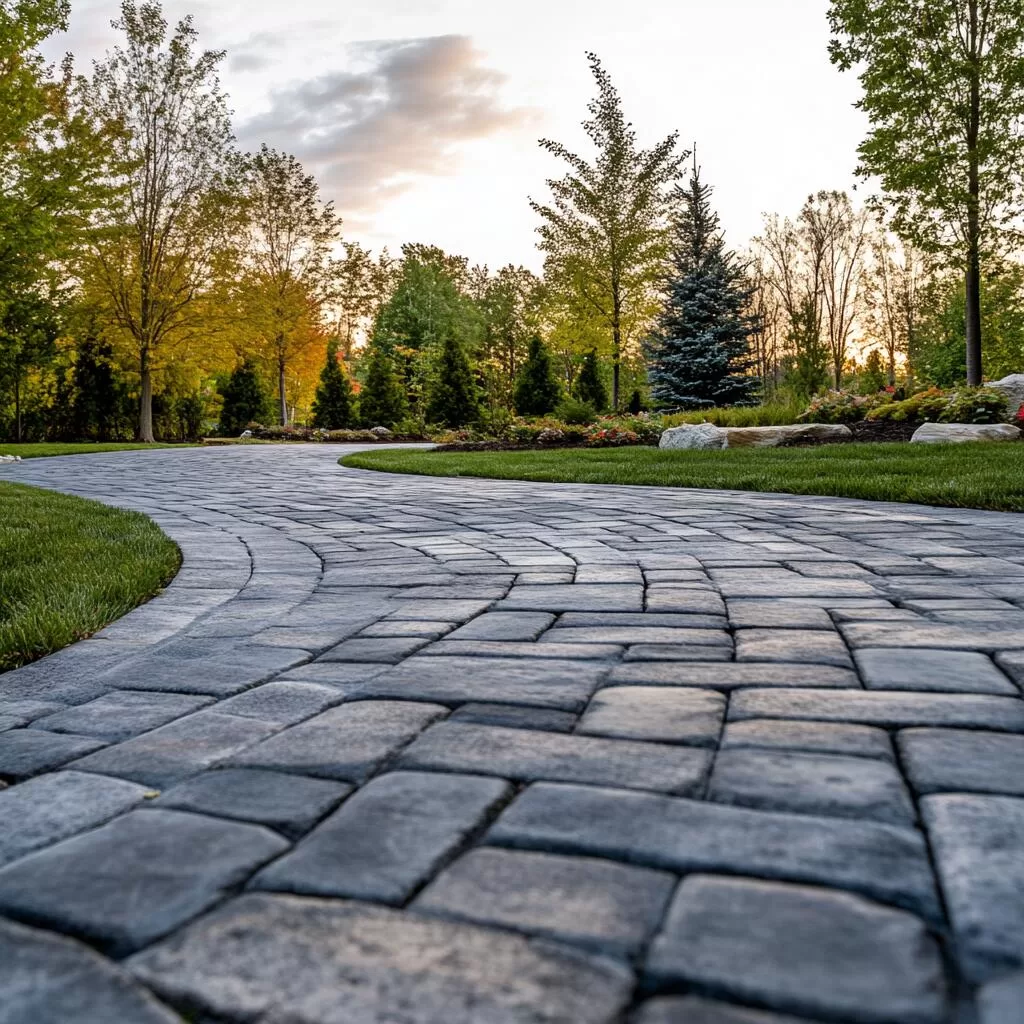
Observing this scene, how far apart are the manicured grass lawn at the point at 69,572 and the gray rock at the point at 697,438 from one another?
7701mm

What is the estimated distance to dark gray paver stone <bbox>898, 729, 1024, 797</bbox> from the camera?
4.08 feet

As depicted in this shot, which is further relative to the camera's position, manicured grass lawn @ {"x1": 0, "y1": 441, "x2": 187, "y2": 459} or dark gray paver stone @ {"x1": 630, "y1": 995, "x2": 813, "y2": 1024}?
manicured grass lawn @ {"x1": 0, "y1": 441, "x2": 187, "y2": 459}

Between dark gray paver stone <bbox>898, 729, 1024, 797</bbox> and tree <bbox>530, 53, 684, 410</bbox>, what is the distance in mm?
18020

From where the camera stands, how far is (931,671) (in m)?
1.83

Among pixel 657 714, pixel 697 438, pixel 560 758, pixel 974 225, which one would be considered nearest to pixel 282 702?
pixel 560 758

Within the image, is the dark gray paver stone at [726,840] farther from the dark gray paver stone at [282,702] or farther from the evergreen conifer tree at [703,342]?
the evergreen conifer tree at [703,342]

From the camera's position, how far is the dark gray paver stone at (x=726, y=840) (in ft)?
3.27

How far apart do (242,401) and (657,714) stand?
2788cm

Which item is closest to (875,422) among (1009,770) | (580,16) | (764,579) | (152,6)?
(580,16)

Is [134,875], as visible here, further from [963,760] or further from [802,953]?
[963,760]

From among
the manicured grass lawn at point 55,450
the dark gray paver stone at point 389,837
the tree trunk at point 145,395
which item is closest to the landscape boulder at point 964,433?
the dark gray paver stone at point 389,837

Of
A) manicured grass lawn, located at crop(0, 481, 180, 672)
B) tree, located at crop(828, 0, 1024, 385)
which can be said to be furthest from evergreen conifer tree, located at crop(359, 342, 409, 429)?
manicured grass lawn, located at crop(0, 481, 180, 672)

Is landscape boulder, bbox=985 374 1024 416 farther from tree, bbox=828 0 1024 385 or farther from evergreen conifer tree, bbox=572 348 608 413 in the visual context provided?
evergreen conifer tree, bbox=572 348 608 413

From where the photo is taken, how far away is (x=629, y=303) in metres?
19.7
